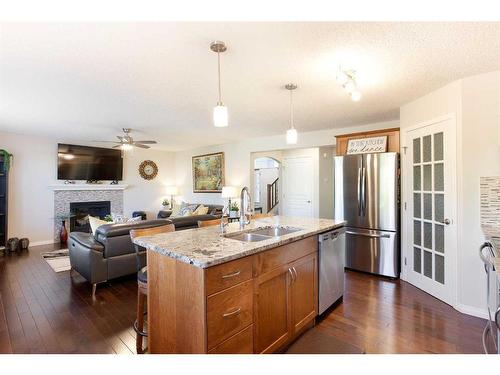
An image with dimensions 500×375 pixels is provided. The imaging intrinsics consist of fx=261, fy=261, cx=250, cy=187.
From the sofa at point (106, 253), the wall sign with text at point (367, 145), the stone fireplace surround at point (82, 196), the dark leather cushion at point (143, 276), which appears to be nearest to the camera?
the dark leather cushion at point (143, 276)

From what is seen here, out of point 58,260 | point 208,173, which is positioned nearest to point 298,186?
point 208,173

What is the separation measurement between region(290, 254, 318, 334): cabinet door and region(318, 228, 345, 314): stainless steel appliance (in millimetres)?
92

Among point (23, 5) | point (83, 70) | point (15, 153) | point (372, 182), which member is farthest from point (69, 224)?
point (372, 182)

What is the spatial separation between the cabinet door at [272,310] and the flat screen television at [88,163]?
5.94 m

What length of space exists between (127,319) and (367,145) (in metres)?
3.77

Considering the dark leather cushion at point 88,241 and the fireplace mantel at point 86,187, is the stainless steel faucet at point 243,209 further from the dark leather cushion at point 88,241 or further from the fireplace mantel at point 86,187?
the fireplace mantel at point 86,187

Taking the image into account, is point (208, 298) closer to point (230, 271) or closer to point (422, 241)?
point (230, 271)

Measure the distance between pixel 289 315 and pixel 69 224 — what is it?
234 inches

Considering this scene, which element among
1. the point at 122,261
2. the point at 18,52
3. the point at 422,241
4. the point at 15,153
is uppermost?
the point at 18,52

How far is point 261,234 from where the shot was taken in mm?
2463

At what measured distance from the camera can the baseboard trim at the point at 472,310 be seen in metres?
2.49

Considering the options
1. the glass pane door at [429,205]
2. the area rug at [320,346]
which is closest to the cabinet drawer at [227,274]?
the area rug at [320,346]

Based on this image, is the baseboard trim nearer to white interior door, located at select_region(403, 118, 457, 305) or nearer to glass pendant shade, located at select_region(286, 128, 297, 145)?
white interior door, located at select_region(403, 118, 457, 305)

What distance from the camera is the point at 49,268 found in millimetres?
3936
